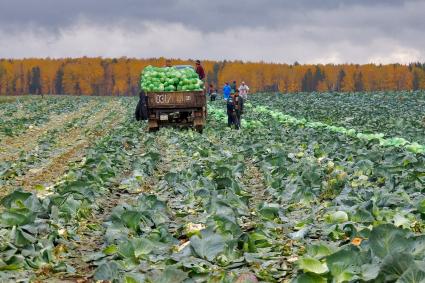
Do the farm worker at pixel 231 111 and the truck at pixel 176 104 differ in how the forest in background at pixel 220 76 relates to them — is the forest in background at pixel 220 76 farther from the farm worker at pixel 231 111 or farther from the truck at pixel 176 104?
the truck at pixel 176 104

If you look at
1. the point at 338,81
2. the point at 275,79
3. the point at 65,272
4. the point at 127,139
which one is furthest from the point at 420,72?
the point at 65,272

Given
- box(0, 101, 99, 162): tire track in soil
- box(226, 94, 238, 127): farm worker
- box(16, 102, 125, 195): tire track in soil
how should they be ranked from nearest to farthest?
box(16, 102, 125, 195): tire track in soil → box(0, 101, 99, 162): tire track in soil → box(226, 94, 238, 127): farm worker

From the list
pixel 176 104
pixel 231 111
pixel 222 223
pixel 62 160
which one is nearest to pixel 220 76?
pixel 231 111

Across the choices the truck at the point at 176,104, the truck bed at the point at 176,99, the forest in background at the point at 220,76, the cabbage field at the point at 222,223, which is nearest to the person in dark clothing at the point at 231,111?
the truck at the point at 176,104

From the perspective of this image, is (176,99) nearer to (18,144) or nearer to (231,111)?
(231,111)

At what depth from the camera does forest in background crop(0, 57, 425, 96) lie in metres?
163

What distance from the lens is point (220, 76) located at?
179750 millimetres

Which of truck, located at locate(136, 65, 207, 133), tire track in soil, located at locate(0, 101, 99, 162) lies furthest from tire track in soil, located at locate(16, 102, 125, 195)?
truck, located at locate(136, 65, 207, 133)

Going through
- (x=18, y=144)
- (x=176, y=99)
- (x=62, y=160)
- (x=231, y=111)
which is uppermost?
(x=176, y=99)

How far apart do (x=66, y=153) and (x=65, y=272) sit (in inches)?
452

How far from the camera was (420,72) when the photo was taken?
16362 centimetres

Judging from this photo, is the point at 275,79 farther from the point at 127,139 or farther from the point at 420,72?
the point at 127,139

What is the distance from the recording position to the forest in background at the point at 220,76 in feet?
535

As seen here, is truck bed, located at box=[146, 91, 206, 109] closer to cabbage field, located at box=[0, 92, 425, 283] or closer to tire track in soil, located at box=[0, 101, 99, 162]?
tire track in soil, located at box=[0, 101, 99, 162]
